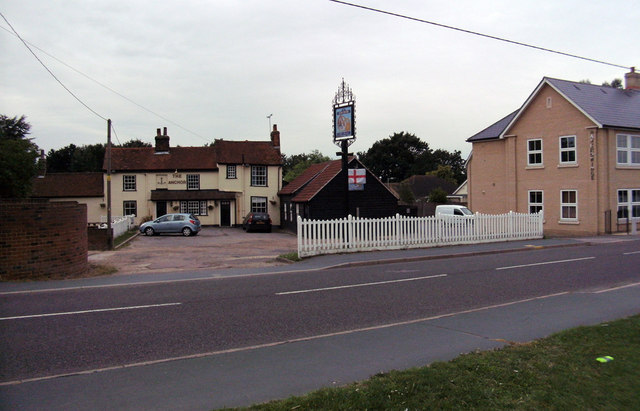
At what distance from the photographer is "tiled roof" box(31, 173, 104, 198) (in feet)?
159

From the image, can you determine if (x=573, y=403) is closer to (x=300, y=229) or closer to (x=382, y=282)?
(x=382, y=282)

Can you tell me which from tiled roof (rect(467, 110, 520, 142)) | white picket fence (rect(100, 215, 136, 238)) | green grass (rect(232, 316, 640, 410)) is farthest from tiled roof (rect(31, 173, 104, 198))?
green grass (rect(232, 316, 640, 410))

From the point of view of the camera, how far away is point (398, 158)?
306ft

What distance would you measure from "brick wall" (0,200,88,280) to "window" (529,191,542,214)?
2648cm

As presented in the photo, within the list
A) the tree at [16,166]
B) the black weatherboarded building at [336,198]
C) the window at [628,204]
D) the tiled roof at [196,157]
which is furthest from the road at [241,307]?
the tiled roof at [196,157]

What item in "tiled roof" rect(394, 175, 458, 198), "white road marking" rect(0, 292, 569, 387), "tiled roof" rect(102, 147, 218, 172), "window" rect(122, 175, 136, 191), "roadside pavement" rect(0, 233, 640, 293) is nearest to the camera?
"white road marking" rect(0, 292, 569, 387)

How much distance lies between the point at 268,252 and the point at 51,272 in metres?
9.73

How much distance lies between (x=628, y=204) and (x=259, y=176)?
98.3 feet

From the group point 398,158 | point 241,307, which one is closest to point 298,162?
point 398,158

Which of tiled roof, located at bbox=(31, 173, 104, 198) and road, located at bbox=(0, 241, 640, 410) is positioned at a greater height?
tiled roof, located at bbox=(31, 173, 104, 198)

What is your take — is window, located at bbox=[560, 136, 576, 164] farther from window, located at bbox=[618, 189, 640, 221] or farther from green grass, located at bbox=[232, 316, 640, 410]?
green grass, located at bbox=[232, 316, 640, 410]

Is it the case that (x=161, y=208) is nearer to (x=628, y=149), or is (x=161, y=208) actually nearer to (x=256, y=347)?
(x=628, y=149)

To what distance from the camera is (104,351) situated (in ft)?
22.2

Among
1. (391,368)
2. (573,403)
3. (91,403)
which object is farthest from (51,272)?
(573,403)
